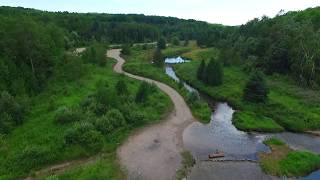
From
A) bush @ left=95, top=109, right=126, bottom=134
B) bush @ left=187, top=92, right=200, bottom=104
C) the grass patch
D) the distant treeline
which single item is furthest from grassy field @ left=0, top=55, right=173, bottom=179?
the distant treeline

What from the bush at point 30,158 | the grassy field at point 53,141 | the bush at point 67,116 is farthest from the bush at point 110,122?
the bush at point 30,158

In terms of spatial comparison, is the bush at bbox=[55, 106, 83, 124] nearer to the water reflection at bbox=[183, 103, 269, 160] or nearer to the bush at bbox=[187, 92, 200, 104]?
the water reflection at bbox=[183, 103, 269, 160]

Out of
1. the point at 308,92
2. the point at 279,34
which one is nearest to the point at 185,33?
the point at 279,34

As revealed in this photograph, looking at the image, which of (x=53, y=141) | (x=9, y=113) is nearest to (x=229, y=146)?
(x=53, y=141)

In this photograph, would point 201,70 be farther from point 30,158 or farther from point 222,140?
A: point 30,158

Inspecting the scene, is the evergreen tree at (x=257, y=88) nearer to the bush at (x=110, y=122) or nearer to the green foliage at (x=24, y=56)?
the bush at (x=110, y=122)
